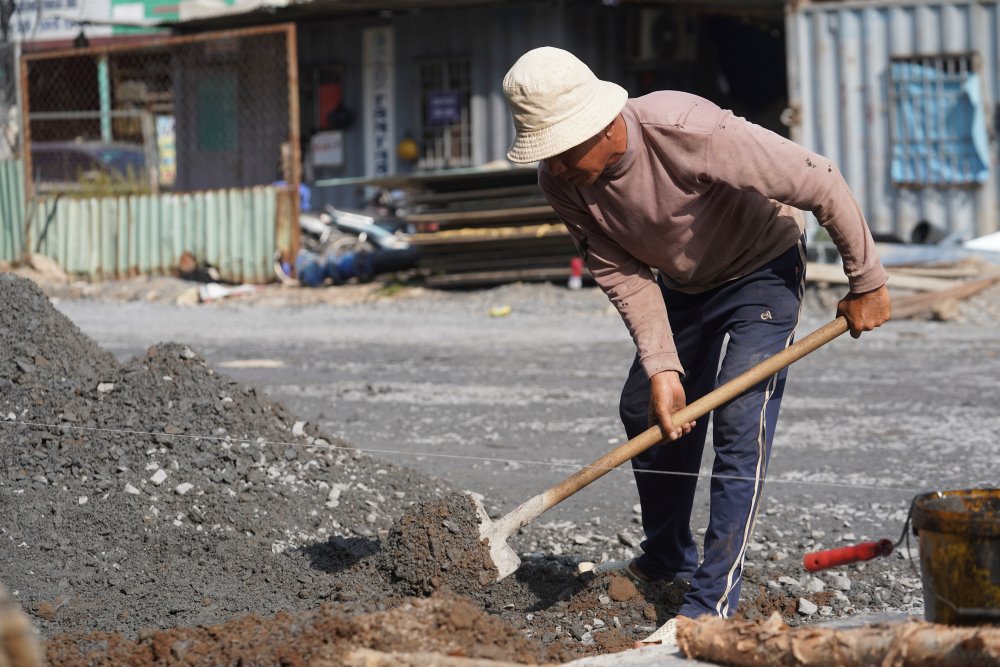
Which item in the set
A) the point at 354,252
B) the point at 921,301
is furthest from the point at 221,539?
the point at 354,252

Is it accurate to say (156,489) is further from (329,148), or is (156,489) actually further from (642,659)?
(329,148)

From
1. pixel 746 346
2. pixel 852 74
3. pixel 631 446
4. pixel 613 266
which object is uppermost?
pixel 852 74

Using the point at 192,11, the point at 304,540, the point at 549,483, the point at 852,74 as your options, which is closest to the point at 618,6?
the point at 852,74

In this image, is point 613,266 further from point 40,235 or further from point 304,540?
point 40,235

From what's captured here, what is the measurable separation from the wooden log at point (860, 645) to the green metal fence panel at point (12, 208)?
49.7 feet

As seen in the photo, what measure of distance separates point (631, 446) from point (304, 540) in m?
1.55

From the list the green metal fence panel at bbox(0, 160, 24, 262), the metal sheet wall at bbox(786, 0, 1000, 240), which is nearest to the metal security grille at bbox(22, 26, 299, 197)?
the green metal fence panel at bbox(0, 160, 24, 262)

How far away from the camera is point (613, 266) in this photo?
Answer: 3.79 metres

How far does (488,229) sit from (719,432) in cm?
982

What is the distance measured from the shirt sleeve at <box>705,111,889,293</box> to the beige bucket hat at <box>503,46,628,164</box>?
321 mm

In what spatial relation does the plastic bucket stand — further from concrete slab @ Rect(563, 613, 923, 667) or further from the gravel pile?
the gravel pile

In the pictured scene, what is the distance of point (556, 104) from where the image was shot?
3334mm

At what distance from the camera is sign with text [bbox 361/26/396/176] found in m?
17.1

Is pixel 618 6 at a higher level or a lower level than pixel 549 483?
higher
